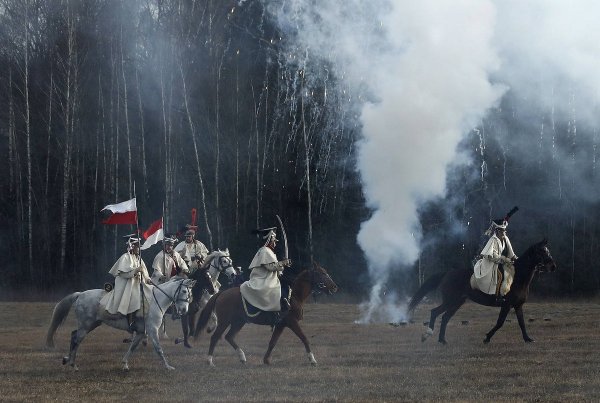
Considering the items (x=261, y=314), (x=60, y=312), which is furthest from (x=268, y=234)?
(x=60, y=312)

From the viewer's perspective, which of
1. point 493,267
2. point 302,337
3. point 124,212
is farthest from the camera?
point 493,267

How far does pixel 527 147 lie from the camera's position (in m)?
43.9

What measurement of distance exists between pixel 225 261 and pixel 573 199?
24022mm

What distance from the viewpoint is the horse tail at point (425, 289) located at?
23.8 meters

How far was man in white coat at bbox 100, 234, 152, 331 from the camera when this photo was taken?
2014 cm

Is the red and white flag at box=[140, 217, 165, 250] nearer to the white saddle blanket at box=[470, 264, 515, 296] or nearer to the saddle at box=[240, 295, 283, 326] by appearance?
the saddle at box=[240, 295, 283, 326]

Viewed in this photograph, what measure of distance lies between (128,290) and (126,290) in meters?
0.04

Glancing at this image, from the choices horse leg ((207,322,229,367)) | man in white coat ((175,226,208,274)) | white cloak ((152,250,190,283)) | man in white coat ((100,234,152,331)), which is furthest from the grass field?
man in white coat ((175,226,208,274))

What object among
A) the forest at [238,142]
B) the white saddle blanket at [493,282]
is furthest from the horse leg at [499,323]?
the forest at [238,142]

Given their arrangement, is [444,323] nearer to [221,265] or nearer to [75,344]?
[221,265]

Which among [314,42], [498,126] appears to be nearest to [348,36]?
[314,42]

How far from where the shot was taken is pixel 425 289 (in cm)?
2394

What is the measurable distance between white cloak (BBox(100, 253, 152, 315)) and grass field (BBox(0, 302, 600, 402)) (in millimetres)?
1165

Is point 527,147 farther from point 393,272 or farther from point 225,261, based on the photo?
point 225,261
